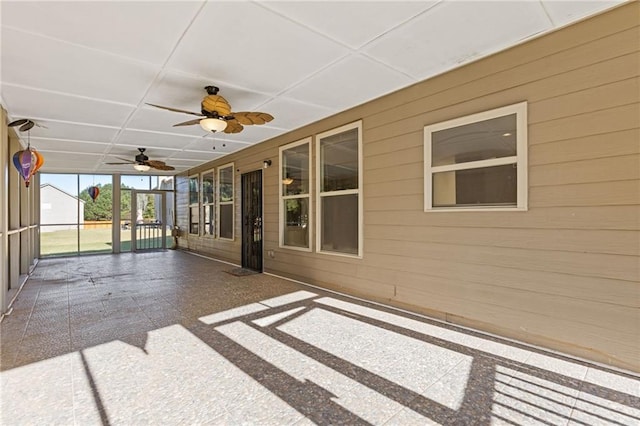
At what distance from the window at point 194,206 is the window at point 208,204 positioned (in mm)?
509

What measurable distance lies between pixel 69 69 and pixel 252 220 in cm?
431

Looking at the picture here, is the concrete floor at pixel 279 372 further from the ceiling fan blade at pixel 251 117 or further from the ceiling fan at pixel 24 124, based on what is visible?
the ceiling fan at pixel 24 124

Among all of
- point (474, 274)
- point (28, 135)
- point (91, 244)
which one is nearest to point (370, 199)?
point (474, 274)

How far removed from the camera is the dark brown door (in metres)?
6.84

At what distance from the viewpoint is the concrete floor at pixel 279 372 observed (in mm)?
1962

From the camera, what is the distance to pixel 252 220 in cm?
707

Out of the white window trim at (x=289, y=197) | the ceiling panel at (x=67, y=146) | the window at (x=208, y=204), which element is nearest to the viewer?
the white window trim at (x=289, y=197)

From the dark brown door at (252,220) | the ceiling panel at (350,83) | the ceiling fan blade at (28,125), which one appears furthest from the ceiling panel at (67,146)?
the ceiling panel at (350,83)

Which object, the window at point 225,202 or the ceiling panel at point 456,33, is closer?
the ceiling panel at point 456,33

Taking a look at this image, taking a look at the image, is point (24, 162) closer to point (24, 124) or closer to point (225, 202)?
point (24, 124)

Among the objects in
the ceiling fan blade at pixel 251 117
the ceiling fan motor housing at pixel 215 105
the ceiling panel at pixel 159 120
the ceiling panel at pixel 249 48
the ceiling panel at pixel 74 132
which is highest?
the ceiling panel at pixel 249 48

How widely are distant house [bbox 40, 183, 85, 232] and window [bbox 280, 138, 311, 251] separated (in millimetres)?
8234

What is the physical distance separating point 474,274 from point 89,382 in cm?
355

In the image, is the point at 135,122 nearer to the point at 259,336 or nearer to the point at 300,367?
the point at 259,336
